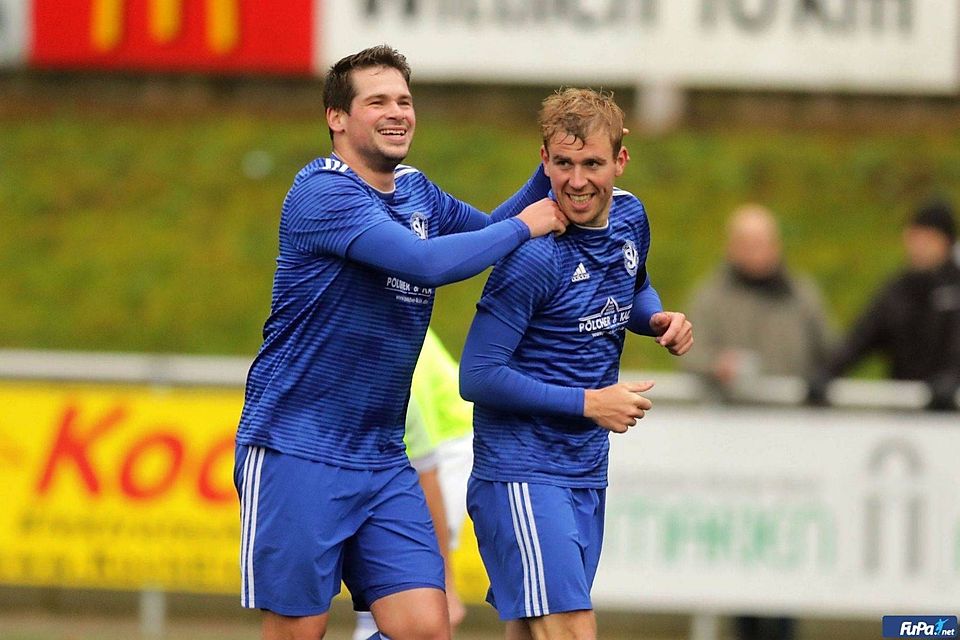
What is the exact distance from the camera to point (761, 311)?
8797 mm

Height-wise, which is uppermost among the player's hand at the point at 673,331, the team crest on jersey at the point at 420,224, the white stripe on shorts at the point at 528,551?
the team crest on jersey at the point at 420,224

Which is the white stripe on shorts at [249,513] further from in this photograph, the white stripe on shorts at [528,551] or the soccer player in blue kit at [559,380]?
the white stripe on shorts at [528,551]

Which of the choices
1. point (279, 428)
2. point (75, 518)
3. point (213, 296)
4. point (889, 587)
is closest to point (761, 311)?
point (889, 587)

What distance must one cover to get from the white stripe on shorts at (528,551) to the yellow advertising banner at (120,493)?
3856mm

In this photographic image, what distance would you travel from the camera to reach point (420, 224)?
508cm

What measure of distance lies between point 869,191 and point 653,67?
8.00ft

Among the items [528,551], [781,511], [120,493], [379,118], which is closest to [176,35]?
[120,493]

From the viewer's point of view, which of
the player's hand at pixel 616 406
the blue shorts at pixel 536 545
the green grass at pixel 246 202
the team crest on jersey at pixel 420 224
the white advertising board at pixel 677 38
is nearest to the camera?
the player's hand at pixel 616 406

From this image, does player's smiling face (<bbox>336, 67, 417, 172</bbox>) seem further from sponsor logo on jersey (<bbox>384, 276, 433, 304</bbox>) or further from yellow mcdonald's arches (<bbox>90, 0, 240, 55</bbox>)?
yellow mcdonald's arches (<bbox>90, 0, 240, 55</bbox>)

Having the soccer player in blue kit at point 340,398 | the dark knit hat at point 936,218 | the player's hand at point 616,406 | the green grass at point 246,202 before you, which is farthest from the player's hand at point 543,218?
the green grass at point 246,202

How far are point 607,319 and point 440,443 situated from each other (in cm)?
147

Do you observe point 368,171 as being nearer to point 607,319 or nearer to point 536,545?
point 607,319

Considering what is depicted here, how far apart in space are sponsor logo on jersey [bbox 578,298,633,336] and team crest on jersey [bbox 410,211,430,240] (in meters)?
0.57

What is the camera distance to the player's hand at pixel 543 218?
15.7 ft
